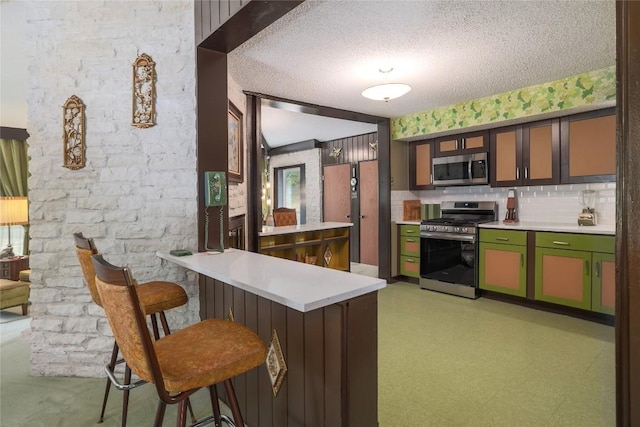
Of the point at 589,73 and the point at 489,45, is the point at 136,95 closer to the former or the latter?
the point at 489,45

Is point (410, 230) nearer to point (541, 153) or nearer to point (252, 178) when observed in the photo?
point (541, 153)

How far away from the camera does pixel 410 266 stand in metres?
4.92

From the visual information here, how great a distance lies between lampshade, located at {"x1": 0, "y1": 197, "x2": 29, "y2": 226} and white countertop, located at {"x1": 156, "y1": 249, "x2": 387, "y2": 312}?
327 centimetres

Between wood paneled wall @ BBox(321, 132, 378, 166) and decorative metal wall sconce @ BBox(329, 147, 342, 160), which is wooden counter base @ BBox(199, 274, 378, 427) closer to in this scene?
wood paneled wall @ BBox(321, 132, 378, 166)

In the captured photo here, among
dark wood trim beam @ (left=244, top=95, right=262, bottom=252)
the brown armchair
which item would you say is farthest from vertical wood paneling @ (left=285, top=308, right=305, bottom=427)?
the brown armchair

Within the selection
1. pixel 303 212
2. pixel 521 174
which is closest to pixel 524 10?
pixel 521 174

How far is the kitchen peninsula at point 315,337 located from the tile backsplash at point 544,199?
359 cm

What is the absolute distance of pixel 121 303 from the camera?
1.03m

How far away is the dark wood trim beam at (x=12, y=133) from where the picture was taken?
196 inches

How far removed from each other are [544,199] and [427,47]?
104 inches

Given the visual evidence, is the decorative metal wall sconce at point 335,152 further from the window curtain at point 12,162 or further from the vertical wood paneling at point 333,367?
the vertical wood paneling at point 333,367

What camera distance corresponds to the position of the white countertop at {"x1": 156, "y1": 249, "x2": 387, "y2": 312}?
1.22 metres

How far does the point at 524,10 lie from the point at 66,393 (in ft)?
12.4

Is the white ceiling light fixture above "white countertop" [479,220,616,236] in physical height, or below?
above
